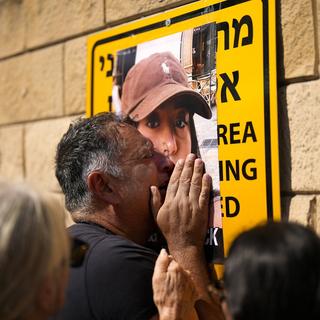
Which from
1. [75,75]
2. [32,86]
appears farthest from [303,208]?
[32,86]

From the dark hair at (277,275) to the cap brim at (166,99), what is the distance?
3.59ft

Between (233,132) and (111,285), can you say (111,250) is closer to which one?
(111,285)

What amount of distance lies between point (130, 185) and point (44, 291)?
0.95 meters

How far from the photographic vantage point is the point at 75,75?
10.7 feet

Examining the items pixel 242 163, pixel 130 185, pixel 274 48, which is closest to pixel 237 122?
pixel 242 163

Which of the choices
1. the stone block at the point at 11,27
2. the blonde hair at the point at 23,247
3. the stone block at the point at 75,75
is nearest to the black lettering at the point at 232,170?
the blonde hair at the point at 23,247

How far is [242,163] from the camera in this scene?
2.25 meters

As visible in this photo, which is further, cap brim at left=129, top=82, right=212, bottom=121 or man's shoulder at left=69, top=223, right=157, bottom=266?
cap brim at left=129, top=82, right=212, bottom=121

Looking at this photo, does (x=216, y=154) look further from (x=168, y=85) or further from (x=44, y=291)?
(x=44, y=291)

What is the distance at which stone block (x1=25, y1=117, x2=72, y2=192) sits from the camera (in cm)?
338

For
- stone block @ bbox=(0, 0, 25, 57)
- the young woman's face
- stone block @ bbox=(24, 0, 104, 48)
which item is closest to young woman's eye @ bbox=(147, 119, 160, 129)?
the young woman's face

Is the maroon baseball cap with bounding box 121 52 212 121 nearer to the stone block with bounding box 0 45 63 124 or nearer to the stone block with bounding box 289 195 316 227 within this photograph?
the stone block with bounding box 289 195 316 227

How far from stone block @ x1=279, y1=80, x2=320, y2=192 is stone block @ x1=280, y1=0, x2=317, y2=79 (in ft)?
0.18

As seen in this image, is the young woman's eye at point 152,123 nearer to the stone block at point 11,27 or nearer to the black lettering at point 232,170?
the black lettering at point 232,170
